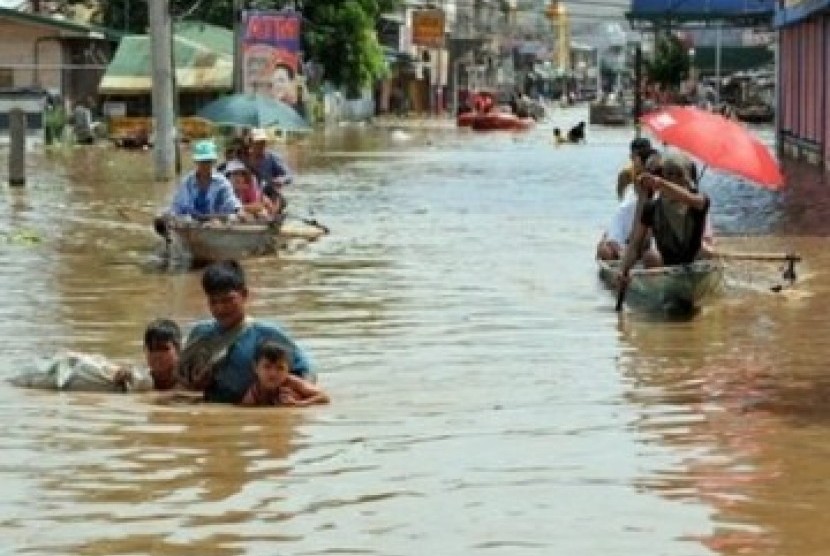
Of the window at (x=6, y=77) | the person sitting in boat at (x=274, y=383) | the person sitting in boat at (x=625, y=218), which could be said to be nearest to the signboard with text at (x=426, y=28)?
the window at (x=6, y=77)

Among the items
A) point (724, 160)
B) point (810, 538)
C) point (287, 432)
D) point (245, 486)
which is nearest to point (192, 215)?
point (724, 160)

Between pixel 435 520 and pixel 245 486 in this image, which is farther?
pixel 245 486

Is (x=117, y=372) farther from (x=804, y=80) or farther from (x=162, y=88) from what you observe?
(x=804, y=80)

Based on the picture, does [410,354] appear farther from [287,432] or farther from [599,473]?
[599,473]

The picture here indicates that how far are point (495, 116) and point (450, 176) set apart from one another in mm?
37817

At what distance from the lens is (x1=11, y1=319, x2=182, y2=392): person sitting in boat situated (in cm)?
1081

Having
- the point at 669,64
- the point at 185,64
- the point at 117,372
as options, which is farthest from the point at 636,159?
the point at 669,64

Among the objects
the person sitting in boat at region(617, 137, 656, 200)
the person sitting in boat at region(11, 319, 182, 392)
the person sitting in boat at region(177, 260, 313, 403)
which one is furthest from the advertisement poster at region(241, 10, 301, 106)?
the person sitting in boat at region(177, 260, 313, 403)

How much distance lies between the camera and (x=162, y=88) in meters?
34.9

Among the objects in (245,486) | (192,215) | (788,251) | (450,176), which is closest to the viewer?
(245,486)

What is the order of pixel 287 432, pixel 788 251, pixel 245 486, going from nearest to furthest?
pixel 245 486 → pixel 287 432 → pixel 788 251

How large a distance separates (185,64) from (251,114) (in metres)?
36.4

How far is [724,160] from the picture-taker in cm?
1486

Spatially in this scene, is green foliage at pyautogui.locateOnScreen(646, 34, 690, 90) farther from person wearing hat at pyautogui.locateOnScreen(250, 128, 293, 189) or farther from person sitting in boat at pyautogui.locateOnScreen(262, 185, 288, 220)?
person sitting in boat at pyautogui.locateOnScreen(262, 185, 288, 220)
